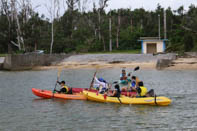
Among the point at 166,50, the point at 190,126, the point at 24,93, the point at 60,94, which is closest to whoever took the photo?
the point at 190,126

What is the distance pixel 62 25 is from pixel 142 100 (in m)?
44.2

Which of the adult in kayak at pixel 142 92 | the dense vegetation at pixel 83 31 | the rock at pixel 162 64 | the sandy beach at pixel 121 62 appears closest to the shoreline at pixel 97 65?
the sandy beach at pixel 121 62

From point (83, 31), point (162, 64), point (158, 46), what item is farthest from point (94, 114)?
point (83, 31)

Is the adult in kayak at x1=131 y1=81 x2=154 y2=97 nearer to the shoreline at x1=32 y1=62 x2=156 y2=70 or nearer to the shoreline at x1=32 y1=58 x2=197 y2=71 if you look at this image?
the shoreline at x1=32 y1=58 x2=197 y2=71

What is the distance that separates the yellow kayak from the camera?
17.8 metres

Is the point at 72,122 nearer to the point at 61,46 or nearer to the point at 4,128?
the point at 4,128

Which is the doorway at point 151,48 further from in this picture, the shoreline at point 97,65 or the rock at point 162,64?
the rock at point 162,64

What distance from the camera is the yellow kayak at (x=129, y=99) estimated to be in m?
17.8

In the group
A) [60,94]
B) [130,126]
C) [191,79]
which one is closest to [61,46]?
[191,79]

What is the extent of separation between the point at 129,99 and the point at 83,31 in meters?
40.3

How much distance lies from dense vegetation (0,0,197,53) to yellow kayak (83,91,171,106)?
28.0 meters

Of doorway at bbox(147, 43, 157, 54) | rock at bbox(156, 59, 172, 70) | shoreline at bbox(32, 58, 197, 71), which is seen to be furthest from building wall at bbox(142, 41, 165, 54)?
rock at bbox(156, 59, 172, 70)

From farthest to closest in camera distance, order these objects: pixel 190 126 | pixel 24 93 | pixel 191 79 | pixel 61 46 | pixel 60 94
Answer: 1. pixel 61 46
2. pixel 191 79
3. pixel 24 93
4. pixel 60 94
5. pixel 190 126

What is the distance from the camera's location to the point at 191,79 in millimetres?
27938
